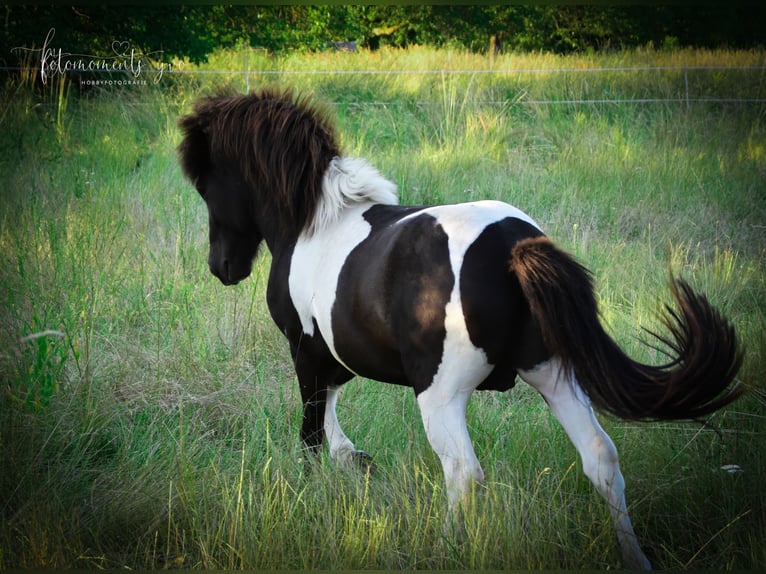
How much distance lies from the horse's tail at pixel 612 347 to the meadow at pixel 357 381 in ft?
1.48

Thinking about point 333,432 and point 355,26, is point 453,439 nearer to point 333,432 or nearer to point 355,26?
point 333,432

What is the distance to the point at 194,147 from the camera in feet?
11.8

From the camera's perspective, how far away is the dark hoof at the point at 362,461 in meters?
3.31

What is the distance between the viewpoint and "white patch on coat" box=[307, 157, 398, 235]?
3.23 meters

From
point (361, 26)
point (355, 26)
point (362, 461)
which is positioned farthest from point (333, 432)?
point (361, 26)

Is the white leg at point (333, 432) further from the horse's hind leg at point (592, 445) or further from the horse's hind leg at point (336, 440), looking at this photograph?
the horse's hind leg at point (592, 445)

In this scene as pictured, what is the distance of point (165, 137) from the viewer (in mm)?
8625

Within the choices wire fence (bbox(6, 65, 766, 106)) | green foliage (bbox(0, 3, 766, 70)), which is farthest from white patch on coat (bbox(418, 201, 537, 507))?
wire fence (bbox(6, 65, 766, 106))

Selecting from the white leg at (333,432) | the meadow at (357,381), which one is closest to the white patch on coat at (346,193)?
the meadow at (357,381)

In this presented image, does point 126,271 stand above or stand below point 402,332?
below

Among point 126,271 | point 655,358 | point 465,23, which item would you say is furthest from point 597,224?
point 465,23

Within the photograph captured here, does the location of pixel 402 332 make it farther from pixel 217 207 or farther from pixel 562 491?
pixel 217 207

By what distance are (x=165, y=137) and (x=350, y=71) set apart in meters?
2.41

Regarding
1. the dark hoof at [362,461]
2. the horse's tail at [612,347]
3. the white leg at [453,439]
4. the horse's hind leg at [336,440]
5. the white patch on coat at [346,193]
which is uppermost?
the white patch on coat at [346,193]
